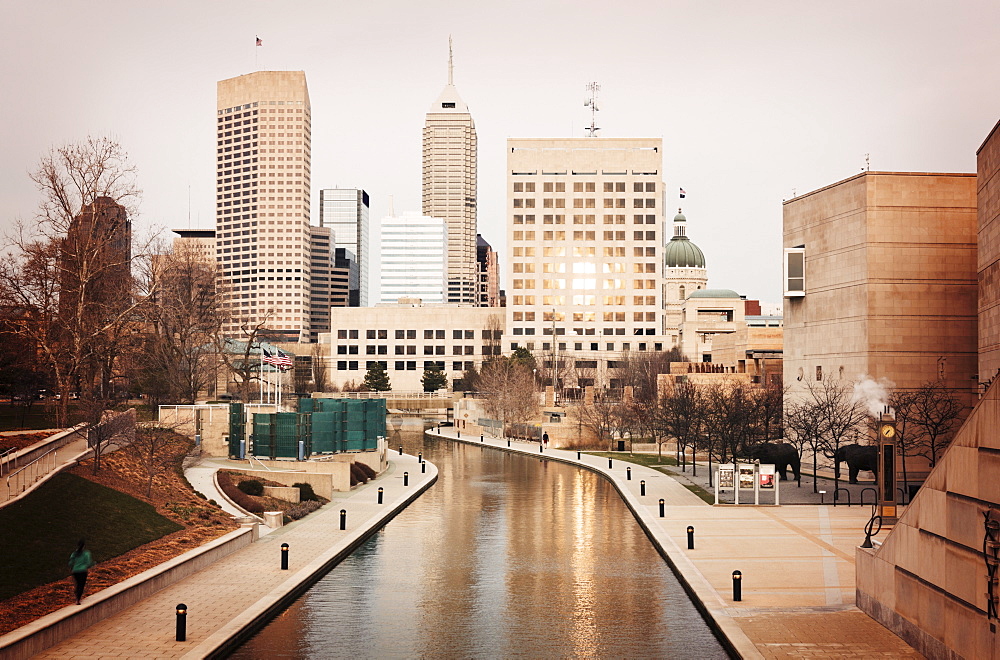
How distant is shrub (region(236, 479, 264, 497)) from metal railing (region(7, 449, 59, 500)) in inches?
356

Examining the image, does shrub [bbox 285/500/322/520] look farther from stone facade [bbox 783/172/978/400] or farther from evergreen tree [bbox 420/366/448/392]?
evergreen tree [bbox 420/366/448/392]

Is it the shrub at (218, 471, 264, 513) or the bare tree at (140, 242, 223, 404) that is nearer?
the shrub at (218, 471, 264, 513)

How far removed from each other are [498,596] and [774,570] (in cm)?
735

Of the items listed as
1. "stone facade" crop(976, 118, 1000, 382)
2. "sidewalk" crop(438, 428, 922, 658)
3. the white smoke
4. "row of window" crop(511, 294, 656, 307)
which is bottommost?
"sidewalk" crop(438, 428, 922, 658)

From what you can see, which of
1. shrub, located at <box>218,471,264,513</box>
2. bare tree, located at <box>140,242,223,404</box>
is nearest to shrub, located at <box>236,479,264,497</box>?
shrub, located at <box>218,471,264,513</box>

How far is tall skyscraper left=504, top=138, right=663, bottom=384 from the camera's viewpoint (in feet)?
549

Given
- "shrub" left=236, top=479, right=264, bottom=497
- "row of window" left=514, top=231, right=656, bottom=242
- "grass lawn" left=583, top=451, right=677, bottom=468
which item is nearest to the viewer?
"shrub" left=236, top=479, right=264, bottom=497

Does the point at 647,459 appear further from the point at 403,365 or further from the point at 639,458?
the point at 403,365

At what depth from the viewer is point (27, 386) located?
167 feet

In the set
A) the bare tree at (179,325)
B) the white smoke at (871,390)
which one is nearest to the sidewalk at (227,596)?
the white smoke at (871,390)

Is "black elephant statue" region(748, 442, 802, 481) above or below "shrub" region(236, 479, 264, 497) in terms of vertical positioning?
above

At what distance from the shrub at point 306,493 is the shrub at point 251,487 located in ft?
5.09

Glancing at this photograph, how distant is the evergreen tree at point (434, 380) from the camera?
158875 mm

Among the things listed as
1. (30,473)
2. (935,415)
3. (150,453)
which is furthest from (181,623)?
(935,415)
